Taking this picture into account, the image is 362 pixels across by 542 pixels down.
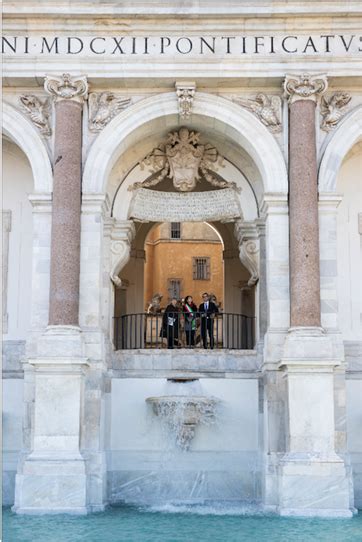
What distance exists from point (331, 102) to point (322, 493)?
8.85m

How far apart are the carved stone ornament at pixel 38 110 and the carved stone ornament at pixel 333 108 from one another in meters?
6.37

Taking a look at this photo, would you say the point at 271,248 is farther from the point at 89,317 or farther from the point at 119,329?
the point at 119,329

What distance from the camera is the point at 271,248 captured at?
1986cm

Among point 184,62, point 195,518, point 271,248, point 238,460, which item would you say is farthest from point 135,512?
point 184,62

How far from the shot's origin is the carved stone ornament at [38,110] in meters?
20.4

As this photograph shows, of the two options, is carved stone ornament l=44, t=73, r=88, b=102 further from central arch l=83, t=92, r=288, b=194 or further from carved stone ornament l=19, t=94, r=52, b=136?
central arch l=83, t=92, r=288, b=194

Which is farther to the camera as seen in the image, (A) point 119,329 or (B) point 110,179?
(A) point 119,329

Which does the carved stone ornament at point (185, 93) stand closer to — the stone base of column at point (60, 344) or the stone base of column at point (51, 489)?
the stone base of column at point (60, 344)

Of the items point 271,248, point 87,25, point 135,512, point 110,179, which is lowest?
point 135,512

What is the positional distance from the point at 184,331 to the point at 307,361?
244 inches

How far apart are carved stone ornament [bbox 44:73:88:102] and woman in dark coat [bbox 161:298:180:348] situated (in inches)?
241

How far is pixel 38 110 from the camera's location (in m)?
20.5

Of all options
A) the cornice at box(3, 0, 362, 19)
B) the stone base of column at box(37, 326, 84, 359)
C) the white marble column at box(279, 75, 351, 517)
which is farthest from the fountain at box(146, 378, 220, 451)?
the cornice at box(3, 0, 362, 19)

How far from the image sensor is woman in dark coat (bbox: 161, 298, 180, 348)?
22.5 m
